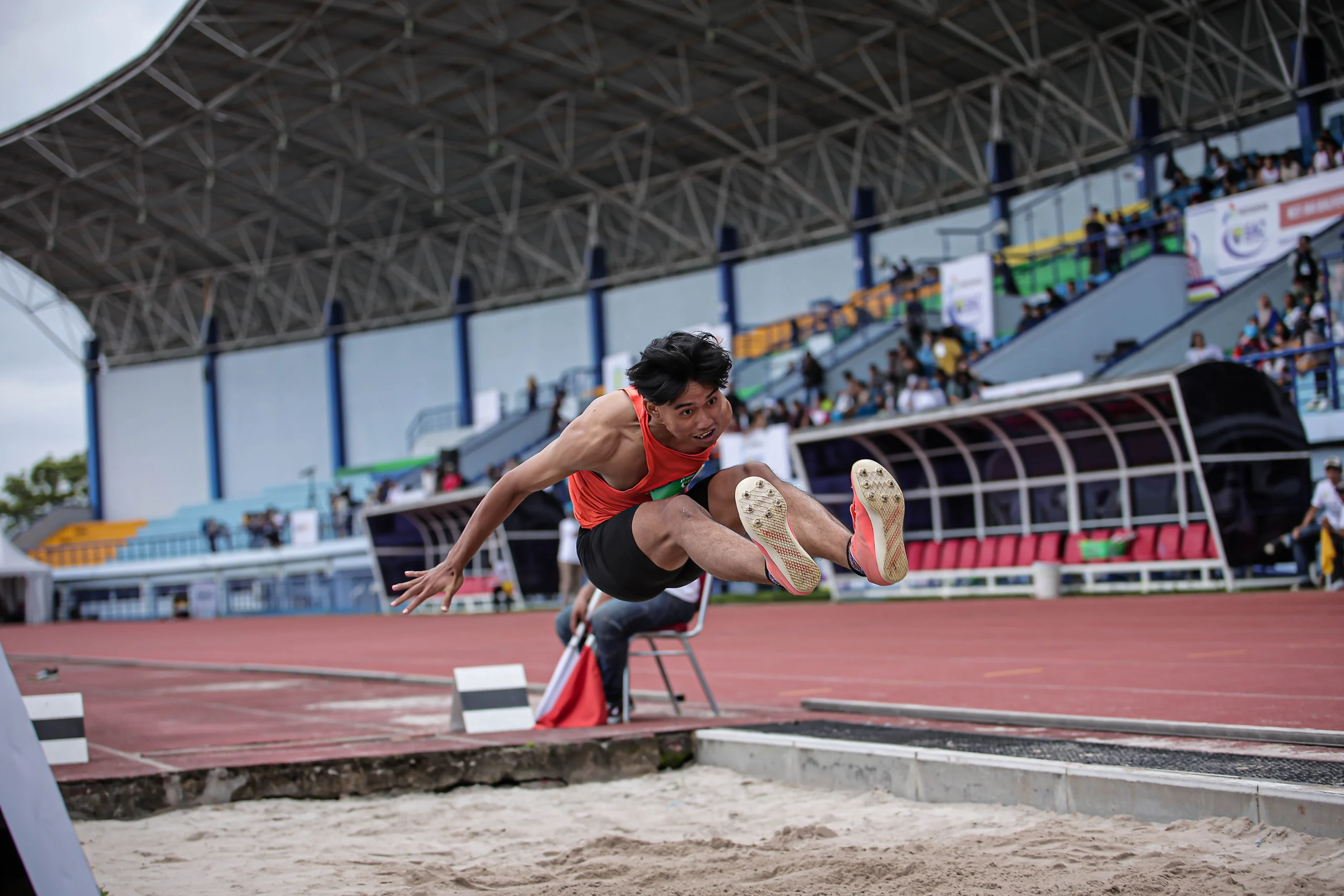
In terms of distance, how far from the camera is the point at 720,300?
131 ft

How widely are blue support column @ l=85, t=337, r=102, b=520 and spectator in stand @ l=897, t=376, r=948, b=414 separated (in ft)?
140

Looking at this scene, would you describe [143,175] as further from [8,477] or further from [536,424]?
[8,477]

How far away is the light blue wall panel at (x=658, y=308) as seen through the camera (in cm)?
4147

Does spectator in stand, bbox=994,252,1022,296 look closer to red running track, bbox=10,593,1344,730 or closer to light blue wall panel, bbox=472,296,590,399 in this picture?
red running track, bbox=10,593,1344,730

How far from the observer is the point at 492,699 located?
762 cm

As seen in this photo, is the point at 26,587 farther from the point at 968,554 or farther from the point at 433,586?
the point at 433,586

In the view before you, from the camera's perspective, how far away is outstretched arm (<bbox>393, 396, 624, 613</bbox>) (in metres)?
4.77

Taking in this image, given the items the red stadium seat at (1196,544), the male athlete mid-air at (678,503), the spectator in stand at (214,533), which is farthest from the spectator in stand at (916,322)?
the spectator in stand at (214,533)

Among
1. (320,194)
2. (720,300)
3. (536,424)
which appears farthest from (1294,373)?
(320,194)

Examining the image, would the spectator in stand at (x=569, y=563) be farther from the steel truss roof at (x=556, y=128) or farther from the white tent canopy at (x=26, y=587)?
the white tent canopy at (x=26, y=587)

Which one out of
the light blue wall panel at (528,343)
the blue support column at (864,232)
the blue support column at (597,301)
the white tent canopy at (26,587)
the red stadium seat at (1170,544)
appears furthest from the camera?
the light blue wall panel at (528,343)

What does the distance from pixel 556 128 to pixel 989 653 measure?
29599 mm

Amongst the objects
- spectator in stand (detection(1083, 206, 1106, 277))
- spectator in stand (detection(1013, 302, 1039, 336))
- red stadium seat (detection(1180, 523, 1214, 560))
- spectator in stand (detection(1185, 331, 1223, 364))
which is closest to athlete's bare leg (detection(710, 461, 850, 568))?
red stadium seat (detection(1180, 523, 1214, 560))

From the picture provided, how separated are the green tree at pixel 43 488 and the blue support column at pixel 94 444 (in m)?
12.8
